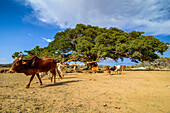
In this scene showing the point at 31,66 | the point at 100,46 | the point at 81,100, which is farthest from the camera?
the point at 100,46

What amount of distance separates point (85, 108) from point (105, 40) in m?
19.8

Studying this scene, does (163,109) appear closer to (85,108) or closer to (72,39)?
(85,108)

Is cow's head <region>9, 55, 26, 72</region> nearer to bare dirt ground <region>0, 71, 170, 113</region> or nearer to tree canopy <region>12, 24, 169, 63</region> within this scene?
bare dirt ground <region>0, 71, 170, 113</region>

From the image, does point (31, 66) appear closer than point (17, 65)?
No

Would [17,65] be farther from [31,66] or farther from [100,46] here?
[100,46]

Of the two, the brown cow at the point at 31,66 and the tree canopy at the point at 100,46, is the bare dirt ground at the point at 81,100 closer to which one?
the brown cow at the point at 31,66

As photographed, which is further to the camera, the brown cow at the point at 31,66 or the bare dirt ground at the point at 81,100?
the brown cow at the point at 31,66

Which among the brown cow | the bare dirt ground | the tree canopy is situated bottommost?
the bare dirt ground

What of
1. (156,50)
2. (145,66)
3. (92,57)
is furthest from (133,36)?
→ (145,66)

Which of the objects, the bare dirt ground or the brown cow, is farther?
the brown cow

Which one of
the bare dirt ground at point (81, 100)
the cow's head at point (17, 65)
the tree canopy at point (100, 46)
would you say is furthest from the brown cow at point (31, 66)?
the tree canopy at point (100, 46)

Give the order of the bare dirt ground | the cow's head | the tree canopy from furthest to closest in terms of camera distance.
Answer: the tree canopy → the cow's head → the bare dirt ground

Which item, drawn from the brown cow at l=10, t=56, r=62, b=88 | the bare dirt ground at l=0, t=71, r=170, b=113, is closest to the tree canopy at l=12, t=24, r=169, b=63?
the brown cow at l=10, t=56, r=62, b=88

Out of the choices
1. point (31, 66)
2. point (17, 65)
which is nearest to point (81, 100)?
point (31, 66)
